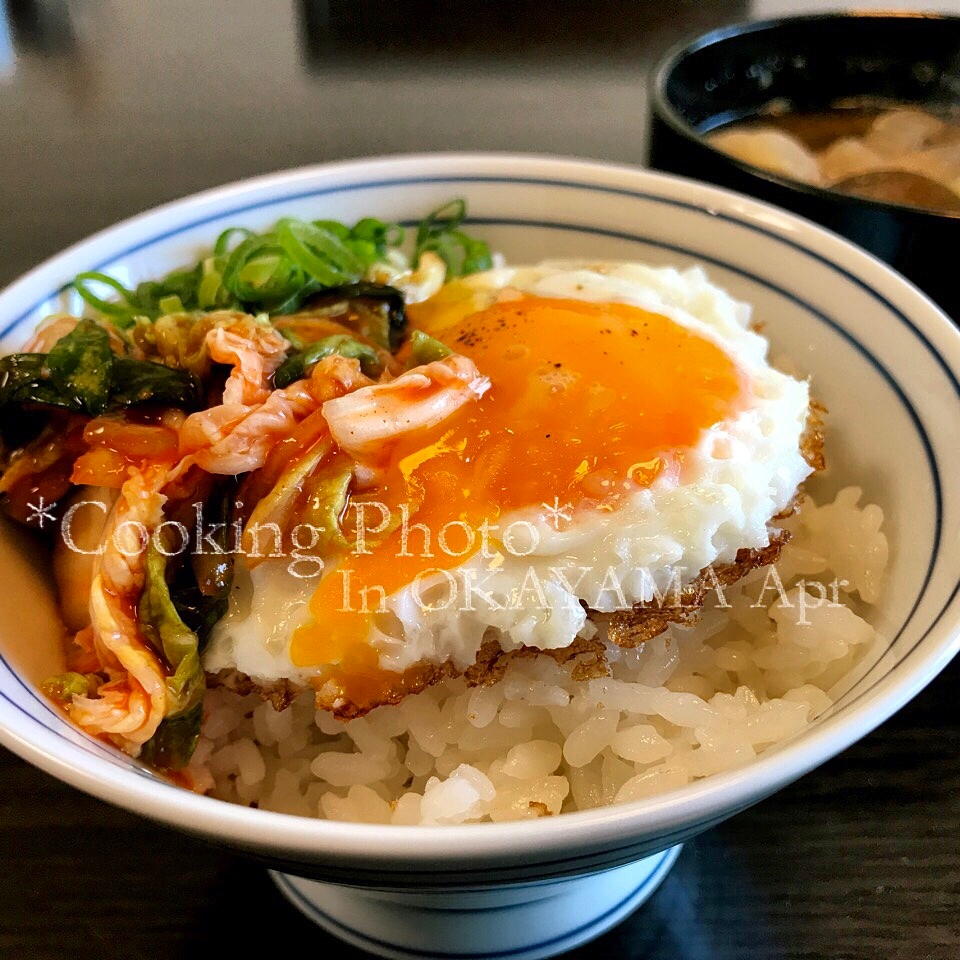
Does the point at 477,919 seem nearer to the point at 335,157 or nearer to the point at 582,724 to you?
the point at 582,724

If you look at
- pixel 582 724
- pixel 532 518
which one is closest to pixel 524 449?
pixel 532 518

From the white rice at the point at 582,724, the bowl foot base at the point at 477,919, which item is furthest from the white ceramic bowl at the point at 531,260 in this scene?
the white rice at the point at 582,724

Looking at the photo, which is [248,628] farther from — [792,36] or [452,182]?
[792,36]

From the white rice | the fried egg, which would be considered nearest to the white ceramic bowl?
the white rice

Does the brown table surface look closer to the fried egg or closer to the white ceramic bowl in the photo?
the white ceramic bowl

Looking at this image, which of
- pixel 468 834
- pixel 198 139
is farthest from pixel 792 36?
pixel 468 834

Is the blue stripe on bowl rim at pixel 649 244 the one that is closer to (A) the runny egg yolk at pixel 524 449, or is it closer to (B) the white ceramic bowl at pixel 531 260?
(B) the white ceramic bowl at pixel 531 260

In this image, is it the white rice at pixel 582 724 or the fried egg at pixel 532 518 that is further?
the white rice at pixel 582 724
